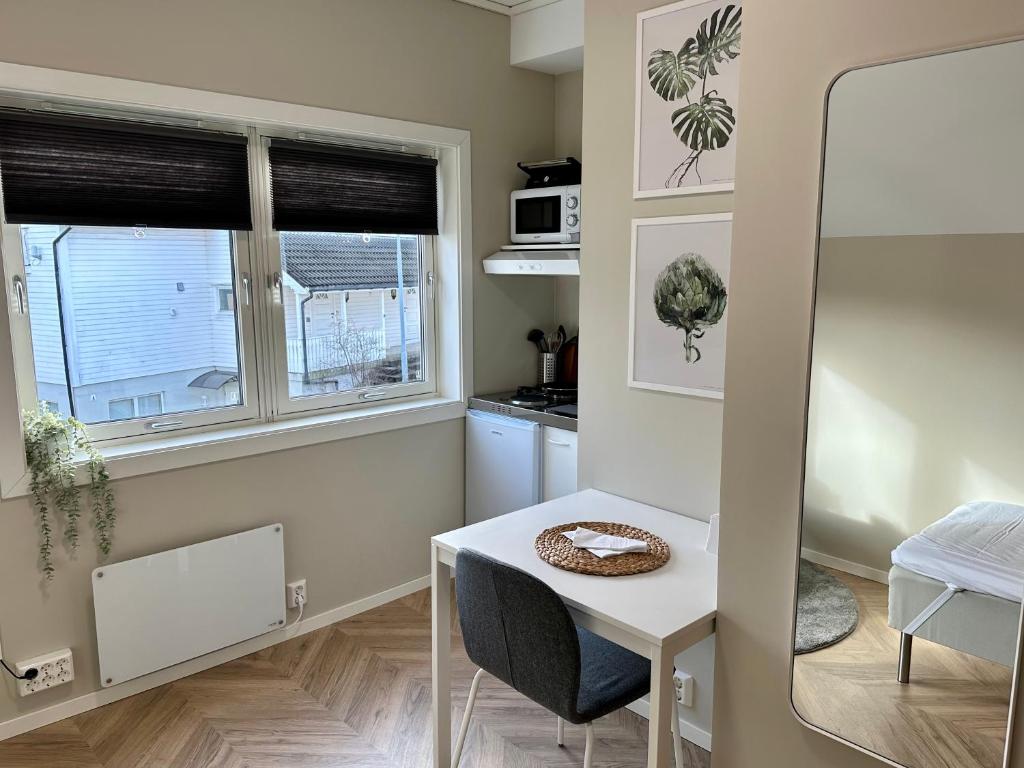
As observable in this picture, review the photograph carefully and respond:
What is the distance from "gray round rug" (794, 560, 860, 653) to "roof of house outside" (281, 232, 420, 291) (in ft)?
7.49

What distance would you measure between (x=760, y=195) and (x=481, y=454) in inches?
86.0

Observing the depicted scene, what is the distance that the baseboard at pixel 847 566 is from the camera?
4.82 ft

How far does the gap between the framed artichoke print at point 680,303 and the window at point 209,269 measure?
137 centimetres

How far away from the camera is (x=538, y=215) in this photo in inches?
137

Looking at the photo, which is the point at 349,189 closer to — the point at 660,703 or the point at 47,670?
the point at 47,670

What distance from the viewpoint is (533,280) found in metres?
3.83

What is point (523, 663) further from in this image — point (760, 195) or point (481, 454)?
point (481, 454)

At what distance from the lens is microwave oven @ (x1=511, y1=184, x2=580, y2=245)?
3240mm

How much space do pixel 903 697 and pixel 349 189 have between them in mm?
2652

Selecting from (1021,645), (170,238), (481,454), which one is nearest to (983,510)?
(1021,645)

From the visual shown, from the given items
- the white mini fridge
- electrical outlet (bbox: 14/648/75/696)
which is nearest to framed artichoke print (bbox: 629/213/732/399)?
the white mini fridge

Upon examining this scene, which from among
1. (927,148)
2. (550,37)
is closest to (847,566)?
(927,148)

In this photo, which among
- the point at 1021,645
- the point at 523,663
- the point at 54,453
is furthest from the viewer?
the point at 54,453

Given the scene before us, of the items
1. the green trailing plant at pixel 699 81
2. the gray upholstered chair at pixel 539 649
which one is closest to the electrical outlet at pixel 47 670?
the gray upholstered chair at pixel 539 649
